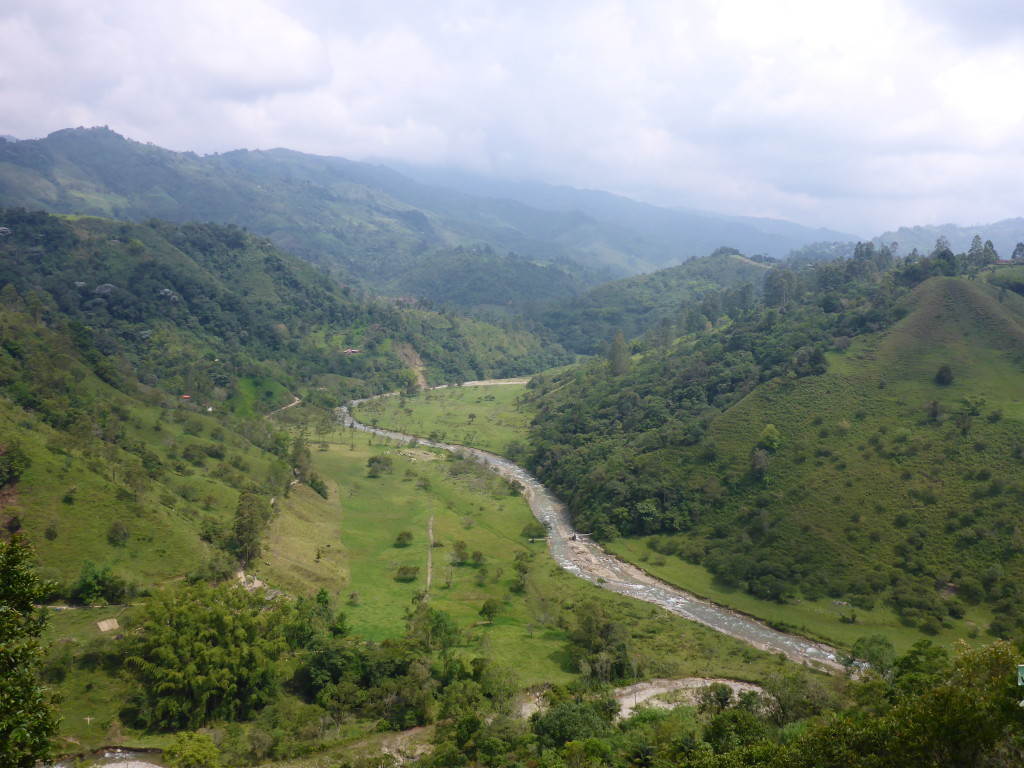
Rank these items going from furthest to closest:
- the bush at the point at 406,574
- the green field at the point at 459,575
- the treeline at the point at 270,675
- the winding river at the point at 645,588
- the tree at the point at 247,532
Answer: the bush at the point at 406,574 < the tree at the point at 247,532 < the winding river at the point at 645,588 < the green field at the point at 459,575 < the treeline at the point at 270,675

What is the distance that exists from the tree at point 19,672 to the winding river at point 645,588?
5606cm

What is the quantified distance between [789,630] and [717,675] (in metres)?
13.1

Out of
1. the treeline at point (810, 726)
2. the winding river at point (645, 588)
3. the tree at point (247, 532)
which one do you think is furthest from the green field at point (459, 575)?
the treeline at point (810, 726)

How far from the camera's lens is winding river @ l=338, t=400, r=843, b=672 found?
58.4 metres

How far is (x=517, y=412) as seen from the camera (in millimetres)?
153125

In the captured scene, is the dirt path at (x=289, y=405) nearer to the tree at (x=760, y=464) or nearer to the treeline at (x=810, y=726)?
the tree at (x=760, y=464)

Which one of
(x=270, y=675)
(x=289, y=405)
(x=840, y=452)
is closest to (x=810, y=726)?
(x=270, y=675)

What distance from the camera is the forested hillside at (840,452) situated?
64938 millimetres

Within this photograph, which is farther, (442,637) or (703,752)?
(442,637)

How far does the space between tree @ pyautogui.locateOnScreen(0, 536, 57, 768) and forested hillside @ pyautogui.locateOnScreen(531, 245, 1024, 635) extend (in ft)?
209

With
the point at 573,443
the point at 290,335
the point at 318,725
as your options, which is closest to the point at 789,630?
the point at 318,725

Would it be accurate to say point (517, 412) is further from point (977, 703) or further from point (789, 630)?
point (977, 703)

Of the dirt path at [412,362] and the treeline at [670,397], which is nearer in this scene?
the treeline at [670,397]

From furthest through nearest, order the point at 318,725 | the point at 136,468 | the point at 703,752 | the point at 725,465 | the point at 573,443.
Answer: the point at 573,443, the point at 725,465, the point at 136,468, the point at 318,725, the point at 703,752
